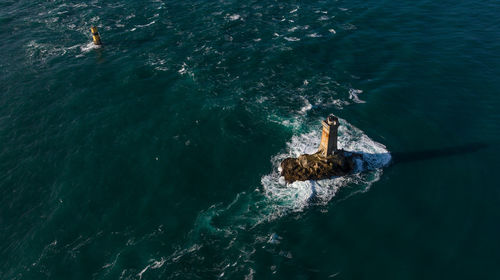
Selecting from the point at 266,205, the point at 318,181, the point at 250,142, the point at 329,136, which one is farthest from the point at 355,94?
the point at 266,205

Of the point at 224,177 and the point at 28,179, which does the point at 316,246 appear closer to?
the point at 224,177

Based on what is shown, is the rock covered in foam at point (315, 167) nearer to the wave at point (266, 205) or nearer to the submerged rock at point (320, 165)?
the submerged rock at point (320, 165)

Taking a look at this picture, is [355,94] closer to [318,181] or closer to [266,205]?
[318,181]

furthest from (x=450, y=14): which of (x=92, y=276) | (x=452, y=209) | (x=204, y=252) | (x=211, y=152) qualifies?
(x=92, y=276)

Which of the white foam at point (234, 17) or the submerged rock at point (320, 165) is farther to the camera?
the white foam at point (234, 17)

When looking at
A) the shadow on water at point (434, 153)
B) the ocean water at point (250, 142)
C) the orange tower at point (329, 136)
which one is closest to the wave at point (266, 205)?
the ocean water at point (250, 142)

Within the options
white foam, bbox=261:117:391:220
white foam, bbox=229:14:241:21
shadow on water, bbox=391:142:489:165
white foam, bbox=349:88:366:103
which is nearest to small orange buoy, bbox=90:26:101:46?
white foam, bbox=229:14:241:21
